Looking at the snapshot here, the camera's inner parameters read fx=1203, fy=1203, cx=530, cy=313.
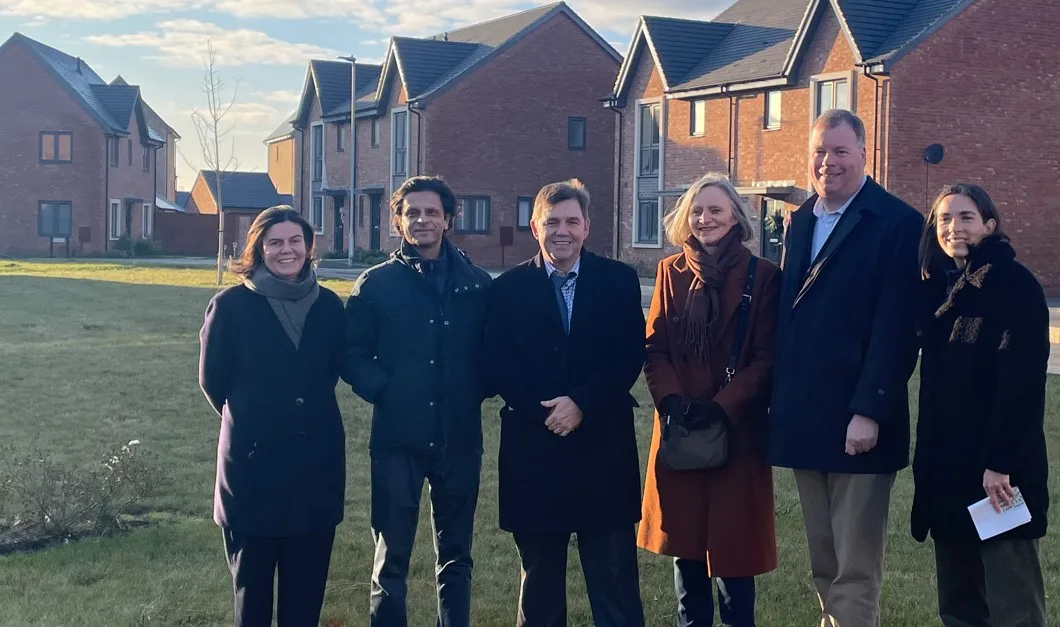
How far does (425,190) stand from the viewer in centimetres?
527

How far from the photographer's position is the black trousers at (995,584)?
4629 millimetres

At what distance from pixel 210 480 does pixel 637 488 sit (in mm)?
4659

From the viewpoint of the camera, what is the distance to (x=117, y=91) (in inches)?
2315

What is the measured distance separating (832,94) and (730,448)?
1002 inches

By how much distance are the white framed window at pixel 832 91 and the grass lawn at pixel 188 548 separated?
16650 millimetres

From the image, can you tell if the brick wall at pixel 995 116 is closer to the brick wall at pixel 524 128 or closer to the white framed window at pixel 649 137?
the white framed window at pixel 649 137

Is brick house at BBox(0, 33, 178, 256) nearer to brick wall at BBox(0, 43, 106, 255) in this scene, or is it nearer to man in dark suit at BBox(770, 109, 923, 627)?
brick wall at BBox(0, 43, 106, 255)

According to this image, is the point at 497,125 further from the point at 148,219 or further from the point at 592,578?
the point at 592,578

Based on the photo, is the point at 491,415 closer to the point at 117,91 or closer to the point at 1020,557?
the point at 1020,557

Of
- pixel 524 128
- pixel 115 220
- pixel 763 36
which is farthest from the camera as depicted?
pixel 115 220

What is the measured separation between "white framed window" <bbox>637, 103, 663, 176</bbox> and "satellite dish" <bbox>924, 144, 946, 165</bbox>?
34.2 feet

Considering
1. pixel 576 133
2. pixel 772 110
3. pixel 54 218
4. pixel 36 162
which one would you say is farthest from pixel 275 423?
pixel 36 162

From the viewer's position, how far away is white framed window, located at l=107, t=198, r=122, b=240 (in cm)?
5506

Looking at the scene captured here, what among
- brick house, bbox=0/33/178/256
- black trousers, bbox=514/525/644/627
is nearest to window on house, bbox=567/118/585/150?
brick house, bbox=0/33/178/256
